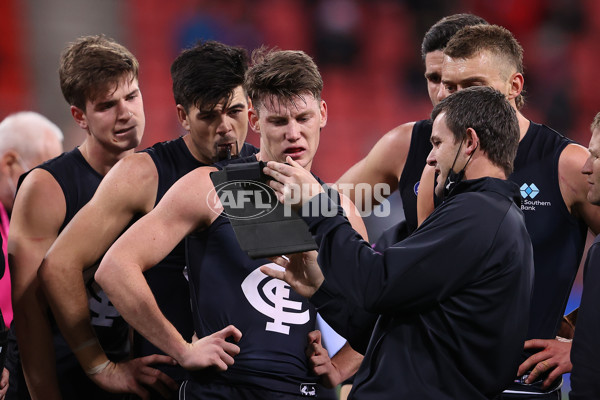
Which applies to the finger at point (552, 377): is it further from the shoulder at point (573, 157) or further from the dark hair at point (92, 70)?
the dark hair at point (92, 70)

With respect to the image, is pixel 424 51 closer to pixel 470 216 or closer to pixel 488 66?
pixel 488 66

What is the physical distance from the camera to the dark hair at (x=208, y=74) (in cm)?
Result: 329

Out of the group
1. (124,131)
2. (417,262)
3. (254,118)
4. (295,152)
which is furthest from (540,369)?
(124,131)

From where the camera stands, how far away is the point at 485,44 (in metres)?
3.20

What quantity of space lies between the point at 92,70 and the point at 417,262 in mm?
2219

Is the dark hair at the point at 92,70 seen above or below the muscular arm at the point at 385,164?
above

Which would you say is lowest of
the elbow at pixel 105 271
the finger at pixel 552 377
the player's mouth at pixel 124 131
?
the finger at pixel 552 377

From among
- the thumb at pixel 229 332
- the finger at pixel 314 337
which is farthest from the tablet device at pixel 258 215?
the finger at pixel 314 337

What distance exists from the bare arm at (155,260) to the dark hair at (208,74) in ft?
2.03

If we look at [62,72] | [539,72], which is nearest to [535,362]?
[62,72]

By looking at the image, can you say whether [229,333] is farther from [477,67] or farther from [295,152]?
[477,67]

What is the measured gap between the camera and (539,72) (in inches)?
425

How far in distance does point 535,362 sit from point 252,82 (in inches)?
61.9

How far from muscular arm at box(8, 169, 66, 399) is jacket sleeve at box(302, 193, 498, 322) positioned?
169 centimetres
